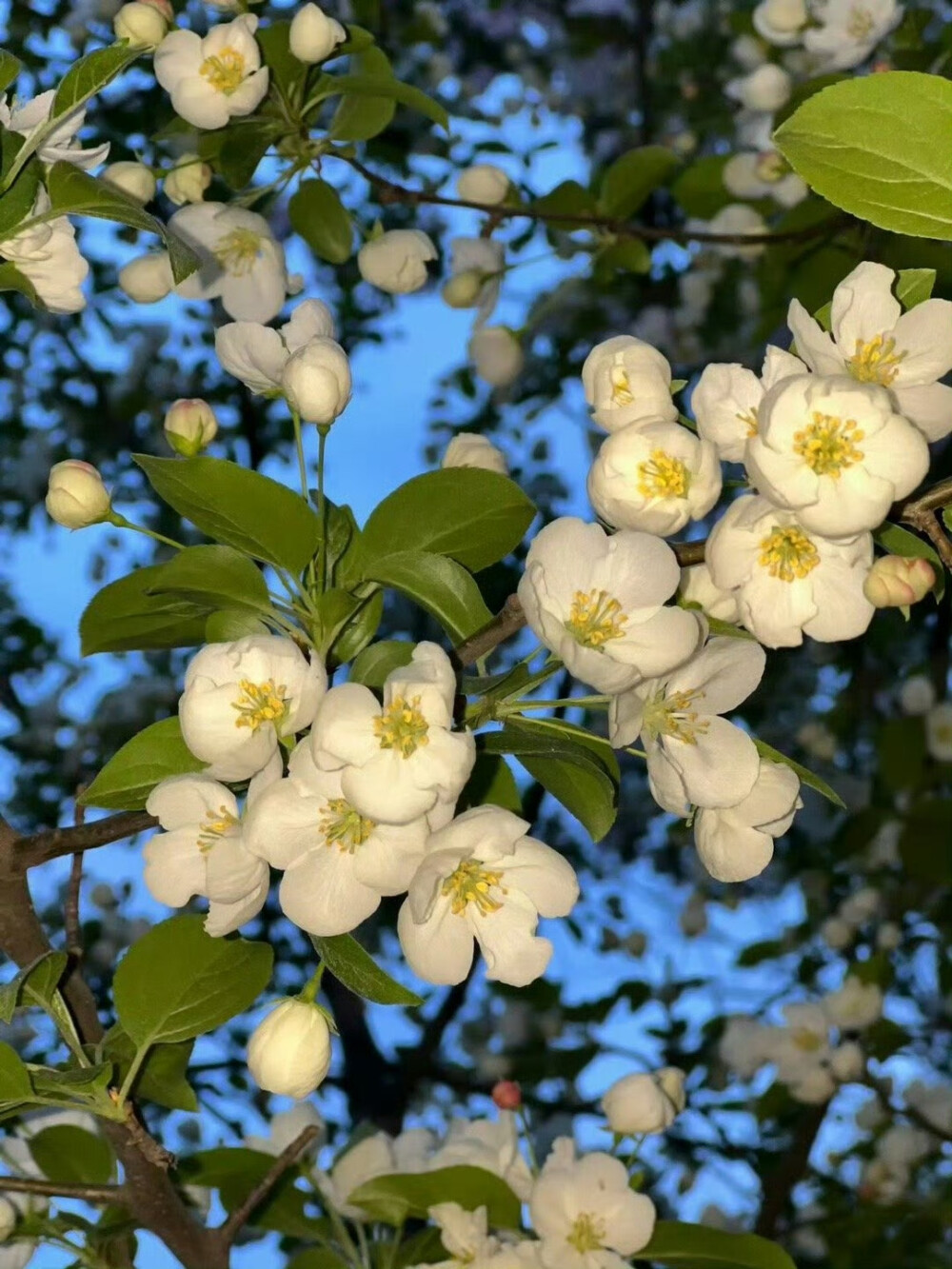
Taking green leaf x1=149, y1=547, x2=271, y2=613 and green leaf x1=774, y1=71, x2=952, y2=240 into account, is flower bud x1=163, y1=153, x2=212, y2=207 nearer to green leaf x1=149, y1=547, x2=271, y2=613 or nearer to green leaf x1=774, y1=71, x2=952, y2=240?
green leaf x1=149, y1=547, x2=271, y2=613

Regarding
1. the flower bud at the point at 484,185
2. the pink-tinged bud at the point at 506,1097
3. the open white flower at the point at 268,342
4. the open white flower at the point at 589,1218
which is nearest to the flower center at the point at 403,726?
the open white flower at the point at 268,342

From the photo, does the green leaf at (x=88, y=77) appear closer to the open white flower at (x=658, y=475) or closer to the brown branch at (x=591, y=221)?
the open white flower at (x=658, y=475)

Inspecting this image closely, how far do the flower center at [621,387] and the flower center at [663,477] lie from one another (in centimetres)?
6

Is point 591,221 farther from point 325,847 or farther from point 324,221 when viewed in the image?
point 325,847

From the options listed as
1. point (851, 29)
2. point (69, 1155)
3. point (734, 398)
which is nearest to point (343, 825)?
point (734, 398)

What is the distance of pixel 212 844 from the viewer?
913 millimetres

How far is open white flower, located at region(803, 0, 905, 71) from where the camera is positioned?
2.07 metres

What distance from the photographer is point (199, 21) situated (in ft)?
9.39

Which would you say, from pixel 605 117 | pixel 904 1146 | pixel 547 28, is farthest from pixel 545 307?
pixel 547 28

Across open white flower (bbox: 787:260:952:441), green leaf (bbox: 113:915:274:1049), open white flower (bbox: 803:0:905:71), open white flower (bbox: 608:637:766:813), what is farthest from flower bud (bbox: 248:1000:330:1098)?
open white flower (bbox: 803:0:905:71)

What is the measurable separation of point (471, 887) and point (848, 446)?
13.8 inches

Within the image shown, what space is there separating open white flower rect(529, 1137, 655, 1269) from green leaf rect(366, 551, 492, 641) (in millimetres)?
564

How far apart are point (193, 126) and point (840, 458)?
921mm

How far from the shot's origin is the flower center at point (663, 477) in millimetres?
865
